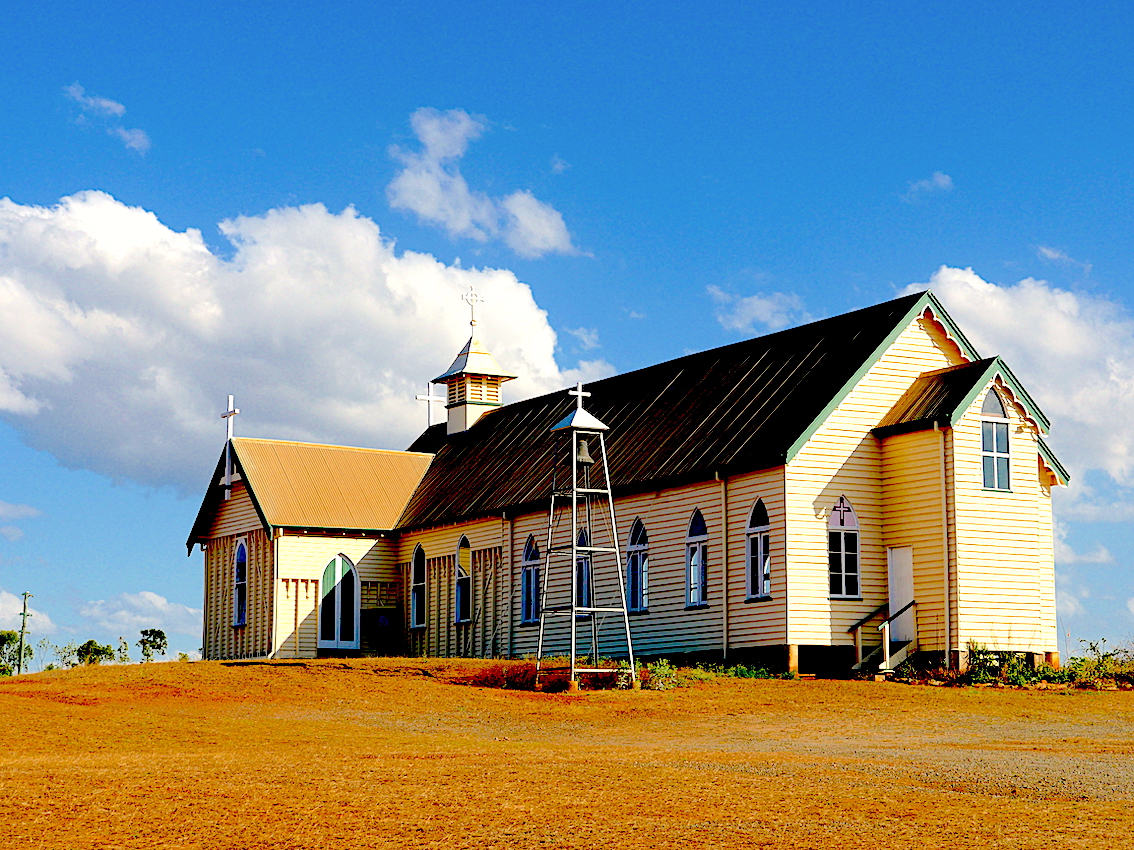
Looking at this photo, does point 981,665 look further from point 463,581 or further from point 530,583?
point 463,581

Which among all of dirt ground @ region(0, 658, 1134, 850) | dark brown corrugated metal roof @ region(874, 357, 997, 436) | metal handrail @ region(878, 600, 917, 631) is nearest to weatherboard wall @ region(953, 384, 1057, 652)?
dark brown corrugated metal roof @ region(874, 357, 997, 436)

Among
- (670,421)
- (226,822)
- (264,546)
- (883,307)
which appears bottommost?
(226,822)

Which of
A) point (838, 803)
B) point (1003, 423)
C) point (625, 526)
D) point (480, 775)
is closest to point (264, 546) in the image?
point (625, 526)

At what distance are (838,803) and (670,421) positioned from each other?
2102 cm

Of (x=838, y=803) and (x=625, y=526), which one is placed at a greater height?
(x=625, y=526)

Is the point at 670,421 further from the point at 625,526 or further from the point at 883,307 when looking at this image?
the point at 883,307

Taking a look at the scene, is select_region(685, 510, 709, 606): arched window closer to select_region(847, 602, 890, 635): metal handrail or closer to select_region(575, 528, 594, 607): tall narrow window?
select_region(847, 602, 890, 635): metal handrail

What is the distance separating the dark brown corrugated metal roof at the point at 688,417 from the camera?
102ft

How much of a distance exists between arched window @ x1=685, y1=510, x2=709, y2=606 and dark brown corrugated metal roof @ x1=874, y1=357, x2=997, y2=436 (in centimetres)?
414

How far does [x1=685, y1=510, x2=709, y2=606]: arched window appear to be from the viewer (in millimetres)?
31688

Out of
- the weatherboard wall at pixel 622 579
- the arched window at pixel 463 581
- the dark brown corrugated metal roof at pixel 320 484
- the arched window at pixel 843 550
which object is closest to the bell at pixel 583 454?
the weatherboard wall at pixel 622 579

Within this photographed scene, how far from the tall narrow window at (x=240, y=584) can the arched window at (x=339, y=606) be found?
8.71 feet

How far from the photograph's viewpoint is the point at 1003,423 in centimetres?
3067

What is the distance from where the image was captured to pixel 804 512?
2991 cm
